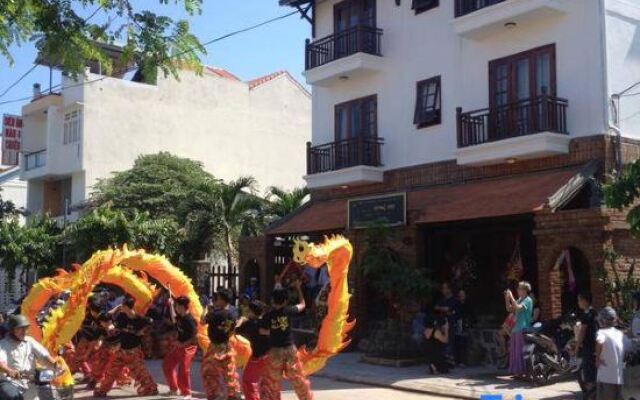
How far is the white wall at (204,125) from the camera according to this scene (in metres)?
33.3

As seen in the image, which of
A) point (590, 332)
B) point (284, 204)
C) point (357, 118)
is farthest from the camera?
point (284, 204)

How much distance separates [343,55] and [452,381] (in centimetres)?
996

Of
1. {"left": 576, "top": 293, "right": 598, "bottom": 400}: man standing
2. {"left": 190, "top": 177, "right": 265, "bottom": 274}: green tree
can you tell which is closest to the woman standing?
{"left": 576, "top": 293, "right": 598, "bottom": 400}: man standing

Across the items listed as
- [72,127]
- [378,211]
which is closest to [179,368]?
[378,211]

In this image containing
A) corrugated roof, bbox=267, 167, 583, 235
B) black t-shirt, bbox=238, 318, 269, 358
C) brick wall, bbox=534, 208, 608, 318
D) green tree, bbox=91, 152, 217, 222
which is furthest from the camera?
green tree, bbox=91, 152, 217, 222

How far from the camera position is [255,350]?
10922mm

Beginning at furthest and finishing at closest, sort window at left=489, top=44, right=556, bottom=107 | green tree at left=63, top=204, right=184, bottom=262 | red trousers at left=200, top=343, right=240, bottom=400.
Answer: green tree at left=63, top=204, right=184, bottom=262 → window at left=489, top=44, right=556, bottom=107 → red trousers at left=200, top=343, right=240, bottom=400

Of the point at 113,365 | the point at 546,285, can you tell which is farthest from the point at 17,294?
the point at 546,285

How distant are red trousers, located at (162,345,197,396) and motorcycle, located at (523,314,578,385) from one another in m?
5.55

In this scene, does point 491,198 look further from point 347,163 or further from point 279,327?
point 279,327

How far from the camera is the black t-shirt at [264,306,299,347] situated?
10711mm

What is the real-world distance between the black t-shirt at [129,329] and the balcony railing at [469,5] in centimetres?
987

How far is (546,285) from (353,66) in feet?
26.5

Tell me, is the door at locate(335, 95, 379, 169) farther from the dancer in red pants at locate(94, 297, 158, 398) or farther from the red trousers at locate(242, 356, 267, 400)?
Result: the red trousers at locate(242, 356, 267, 400)
